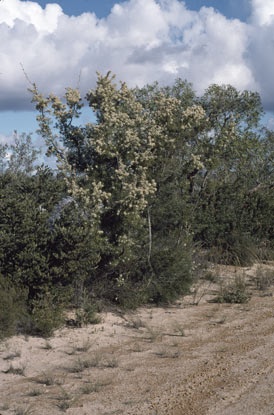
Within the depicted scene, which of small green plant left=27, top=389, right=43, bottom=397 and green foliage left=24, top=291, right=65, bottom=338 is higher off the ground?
green foliage left=24, top=291, right=65, bottom=338

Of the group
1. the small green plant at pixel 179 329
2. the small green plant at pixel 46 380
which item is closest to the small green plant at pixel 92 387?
the small green plant at pixel 46 380

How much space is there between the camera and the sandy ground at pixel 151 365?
5.52 meters

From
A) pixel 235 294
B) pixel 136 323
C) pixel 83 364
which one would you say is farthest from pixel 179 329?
pixel 235 294

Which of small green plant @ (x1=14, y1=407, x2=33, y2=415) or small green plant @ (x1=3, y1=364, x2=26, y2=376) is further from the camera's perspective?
small green plant @ (x1=3, y1=364, x2=26, y2=376)

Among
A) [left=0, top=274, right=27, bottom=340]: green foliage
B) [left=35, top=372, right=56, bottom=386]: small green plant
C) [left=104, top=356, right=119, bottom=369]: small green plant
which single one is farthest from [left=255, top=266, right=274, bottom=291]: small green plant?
[left=35, top=372, right=56, bottom=386]: small green plant

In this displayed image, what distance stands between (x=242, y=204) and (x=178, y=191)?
385 cm

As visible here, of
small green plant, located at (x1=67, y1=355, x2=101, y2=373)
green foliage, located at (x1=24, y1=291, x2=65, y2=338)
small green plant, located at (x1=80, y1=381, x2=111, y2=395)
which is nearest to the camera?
small green plant, located at (x1=80, y1=381, x2=111, y2=395)

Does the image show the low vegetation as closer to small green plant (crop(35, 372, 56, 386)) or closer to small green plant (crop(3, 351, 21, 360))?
small green plant (crop(3, 351, 21, 360))

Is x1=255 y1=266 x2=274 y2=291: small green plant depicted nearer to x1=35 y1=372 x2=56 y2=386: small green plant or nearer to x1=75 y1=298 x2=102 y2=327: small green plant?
x1=75 y1=298 x2=102 y2=327: small green plant

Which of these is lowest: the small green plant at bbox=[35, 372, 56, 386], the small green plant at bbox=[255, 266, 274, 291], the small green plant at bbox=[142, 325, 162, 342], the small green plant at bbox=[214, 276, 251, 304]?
the small green plant at bbox=[35, 372, 56, 386]

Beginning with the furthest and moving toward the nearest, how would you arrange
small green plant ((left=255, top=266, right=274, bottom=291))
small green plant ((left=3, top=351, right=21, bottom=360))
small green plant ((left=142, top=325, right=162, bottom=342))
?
small green plant ((left=255, top=266, right=274, bottom=291)) < small green plant ((left=142, top=325, right=162, bottom=342)) < small green plant ((left=3, top=351, right=21, bottom=360))

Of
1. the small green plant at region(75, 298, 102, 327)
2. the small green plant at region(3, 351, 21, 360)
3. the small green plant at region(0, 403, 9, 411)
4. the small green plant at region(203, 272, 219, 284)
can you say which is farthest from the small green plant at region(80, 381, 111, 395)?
the small green plant at region(203, 272, 219, 284)

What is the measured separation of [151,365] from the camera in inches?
269

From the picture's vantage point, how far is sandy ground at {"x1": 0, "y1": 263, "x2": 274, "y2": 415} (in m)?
5.52
